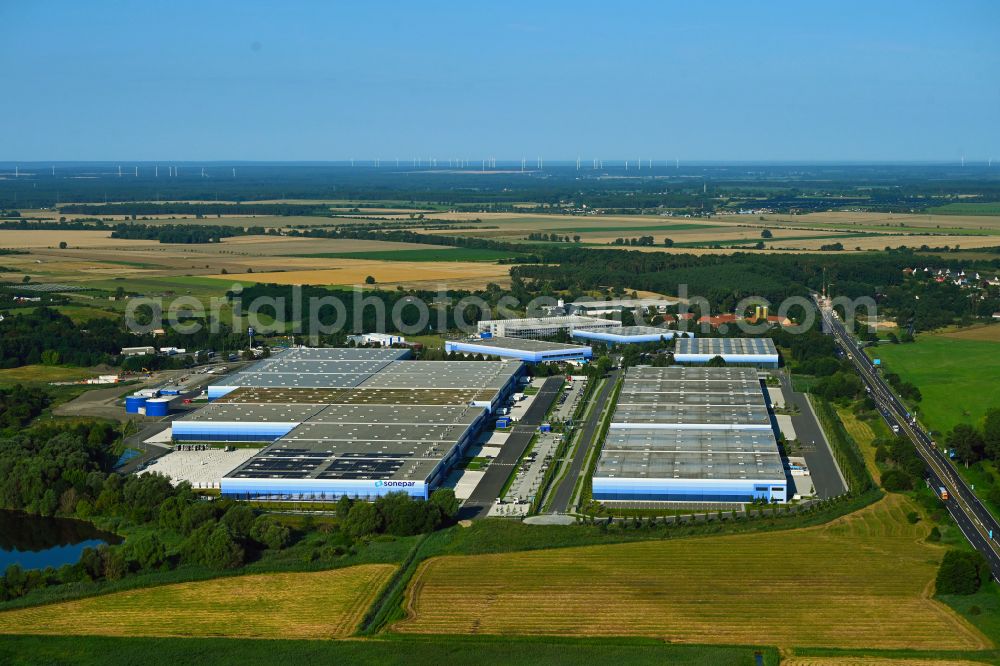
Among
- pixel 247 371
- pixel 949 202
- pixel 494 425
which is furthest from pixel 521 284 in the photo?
pixel 949 202

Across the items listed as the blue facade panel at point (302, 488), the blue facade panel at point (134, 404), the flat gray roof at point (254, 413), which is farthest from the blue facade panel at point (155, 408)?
the blue facade panel at point (302, 488)

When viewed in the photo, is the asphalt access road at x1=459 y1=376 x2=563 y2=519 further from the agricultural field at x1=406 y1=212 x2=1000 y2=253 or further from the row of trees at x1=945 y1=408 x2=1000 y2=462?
the agricultural field at x1=406 y1=212 x2=1000 y2=253

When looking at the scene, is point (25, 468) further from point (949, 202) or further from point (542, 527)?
point (949, 202)

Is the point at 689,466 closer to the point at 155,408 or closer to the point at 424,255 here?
the point at 155,408

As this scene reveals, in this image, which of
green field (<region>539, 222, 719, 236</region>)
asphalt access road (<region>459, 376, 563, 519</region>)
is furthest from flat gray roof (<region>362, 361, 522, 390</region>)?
green field (<region>539, 222, 719, 236</region>)

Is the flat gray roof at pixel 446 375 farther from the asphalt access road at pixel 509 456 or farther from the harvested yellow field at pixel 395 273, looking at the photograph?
the harvested yellow field at pixel 395 273
